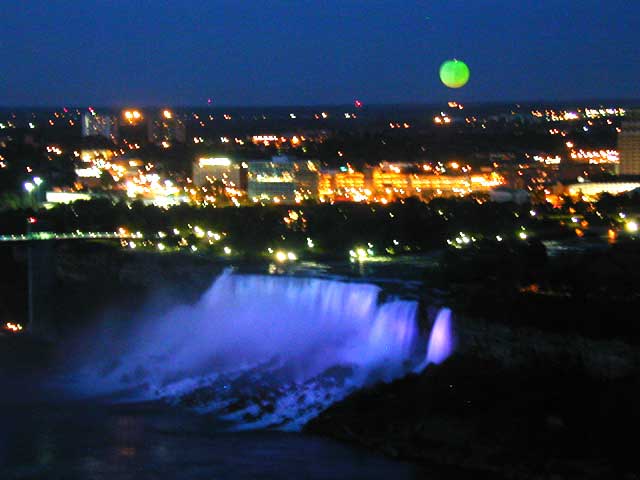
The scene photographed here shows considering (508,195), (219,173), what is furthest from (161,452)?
(219,173)

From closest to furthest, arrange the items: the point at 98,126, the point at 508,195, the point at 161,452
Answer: the point at 161,452, the point at 508,195, the point at 98,126

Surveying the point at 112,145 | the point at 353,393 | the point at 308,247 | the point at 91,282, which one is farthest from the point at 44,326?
the point at 112,145

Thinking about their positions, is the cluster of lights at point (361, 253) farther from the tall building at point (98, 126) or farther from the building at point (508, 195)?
the tall building at point (98, 126)

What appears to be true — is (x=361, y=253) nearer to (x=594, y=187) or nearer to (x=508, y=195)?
(x=508, y=195)

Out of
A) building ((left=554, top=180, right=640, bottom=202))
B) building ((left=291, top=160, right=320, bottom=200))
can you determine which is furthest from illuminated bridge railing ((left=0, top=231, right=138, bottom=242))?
building ((left=291, top=160, right=320, bottom=200))

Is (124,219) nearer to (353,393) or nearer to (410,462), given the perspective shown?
(353,393)
